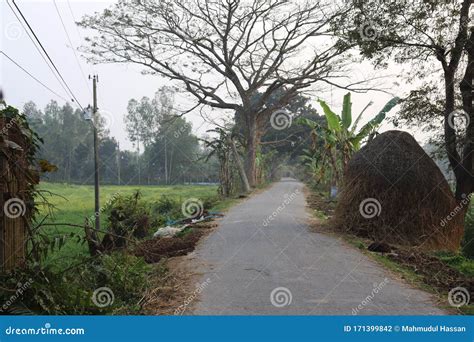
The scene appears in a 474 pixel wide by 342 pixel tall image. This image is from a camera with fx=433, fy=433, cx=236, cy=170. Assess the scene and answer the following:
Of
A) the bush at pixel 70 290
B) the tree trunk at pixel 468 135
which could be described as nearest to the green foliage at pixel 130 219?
the bush at pixel 70 290

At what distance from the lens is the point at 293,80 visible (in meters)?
26.7

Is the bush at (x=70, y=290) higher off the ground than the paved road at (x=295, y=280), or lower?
higher

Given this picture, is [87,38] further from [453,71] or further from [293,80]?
[453,71]

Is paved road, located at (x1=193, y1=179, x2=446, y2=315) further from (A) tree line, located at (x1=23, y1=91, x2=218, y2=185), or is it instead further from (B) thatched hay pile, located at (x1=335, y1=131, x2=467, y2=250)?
(A) tree line, located at (x1=23, y1=91, x2=218, y2=185)

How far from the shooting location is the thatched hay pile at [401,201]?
9.44 meters

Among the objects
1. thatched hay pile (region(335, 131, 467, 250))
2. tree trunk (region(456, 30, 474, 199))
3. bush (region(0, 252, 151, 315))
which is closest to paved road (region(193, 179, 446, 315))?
bush (region(0, 252, 151, 315))

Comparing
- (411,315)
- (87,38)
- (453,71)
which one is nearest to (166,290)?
(411,315)

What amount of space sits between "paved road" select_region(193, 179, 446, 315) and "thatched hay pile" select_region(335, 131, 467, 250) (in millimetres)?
1116

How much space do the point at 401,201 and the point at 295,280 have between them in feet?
15.4

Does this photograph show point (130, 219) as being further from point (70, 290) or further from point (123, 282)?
point (70, 290)

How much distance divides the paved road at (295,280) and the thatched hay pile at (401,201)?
1.12 meters

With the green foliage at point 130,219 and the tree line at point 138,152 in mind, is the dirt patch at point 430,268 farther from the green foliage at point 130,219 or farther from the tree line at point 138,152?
the tree line at point 138,152

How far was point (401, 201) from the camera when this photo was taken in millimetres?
9516

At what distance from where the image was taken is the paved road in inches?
187
